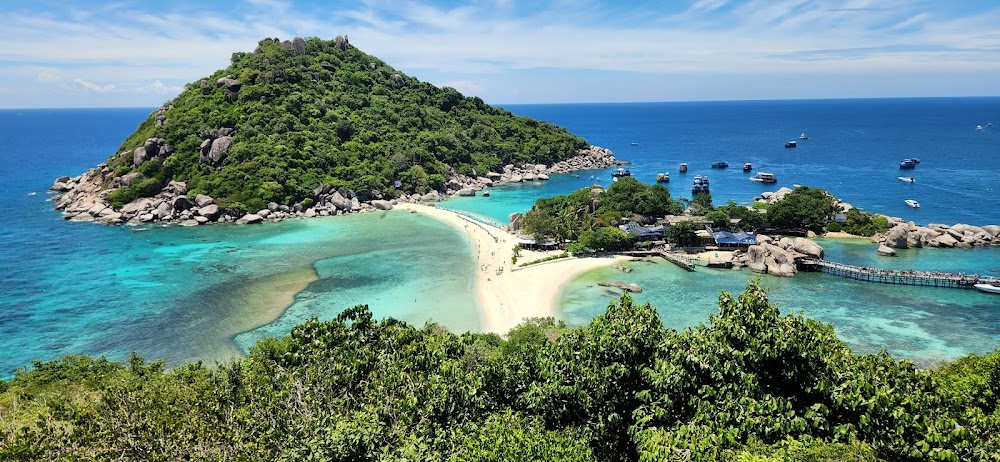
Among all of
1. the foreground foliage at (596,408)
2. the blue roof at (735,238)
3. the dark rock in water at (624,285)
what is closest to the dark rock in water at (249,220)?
the dark rock in water at (624,285)

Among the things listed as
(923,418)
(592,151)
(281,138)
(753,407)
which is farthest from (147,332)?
(592,151)

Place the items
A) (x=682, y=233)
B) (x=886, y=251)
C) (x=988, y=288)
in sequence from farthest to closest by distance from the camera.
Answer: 1. (x=682, y=233)
2. (x=886, y=251)
3. (x=988, y=288)

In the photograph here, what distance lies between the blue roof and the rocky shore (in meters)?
34.7

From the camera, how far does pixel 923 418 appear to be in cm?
977

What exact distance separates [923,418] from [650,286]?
84.1 ft

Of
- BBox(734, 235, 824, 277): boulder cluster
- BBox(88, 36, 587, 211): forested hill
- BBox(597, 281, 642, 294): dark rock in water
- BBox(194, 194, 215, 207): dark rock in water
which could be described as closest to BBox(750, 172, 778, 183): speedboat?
BBox(88, 36, 587, 211): forested hill

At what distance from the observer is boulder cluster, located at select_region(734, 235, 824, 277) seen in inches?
1489

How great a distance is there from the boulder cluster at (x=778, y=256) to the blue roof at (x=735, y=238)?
1.39 meters

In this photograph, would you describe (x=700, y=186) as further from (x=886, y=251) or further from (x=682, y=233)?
(x=886, y=251)

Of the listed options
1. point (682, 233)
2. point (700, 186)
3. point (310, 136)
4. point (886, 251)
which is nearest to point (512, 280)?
point (682, 233)

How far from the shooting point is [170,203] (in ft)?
185

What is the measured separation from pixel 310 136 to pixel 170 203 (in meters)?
19.0

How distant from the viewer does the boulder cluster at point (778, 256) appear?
37.8 meters

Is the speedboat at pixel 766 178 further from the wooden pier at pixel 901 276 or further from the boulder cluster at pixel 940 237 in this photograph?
the wooden pier at pixel 901 276
